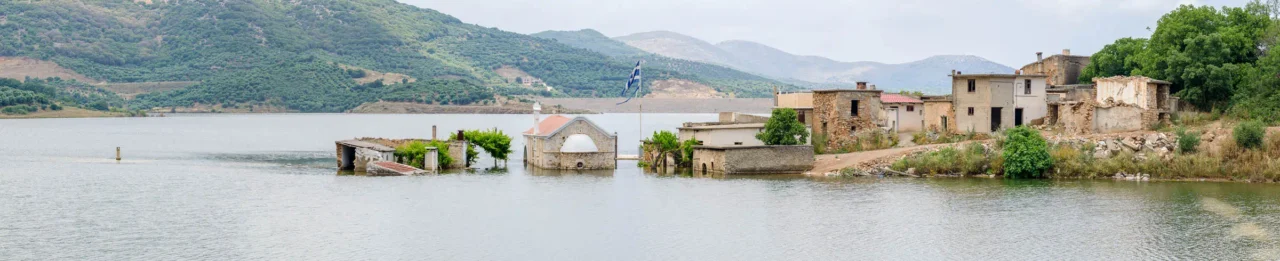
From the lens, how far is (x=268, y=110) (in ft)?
633

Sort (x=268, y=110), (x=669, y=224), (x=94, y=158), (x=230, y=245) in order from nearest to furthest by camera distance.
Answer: (x=230, y=245)
(x=669, y=224)
(x=94, y=158)
(x=268, y=110)

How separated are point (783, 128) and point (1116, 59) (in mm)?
18598

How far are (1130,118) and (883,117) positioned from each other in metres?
9.92

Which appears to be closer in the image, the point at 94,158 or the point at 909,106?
the point at 909,106

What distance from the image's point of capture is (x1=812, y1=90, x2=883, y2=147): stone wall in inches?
2073

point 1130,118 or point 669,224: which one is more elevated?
point 1130,118

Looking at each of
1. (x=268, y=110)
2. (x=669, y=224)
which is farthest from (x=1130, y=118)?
(x=268, y=110)

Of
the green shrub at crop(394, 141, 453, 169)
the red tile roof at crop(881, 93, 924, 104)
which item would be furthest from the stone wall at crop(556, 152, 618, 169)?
the red tile roof at crop(881, 93, 924, 104)

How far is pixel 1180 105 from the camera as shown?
51219 millimetres

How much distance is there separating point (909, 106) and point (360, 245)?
99.6 ft

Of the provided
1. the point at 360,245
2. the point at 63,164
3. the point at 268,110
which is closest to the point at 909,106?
the point at 360,245

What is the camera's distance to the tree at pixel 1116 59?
56.8 m

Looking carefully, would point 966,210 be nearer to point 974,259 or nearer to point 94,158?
point 974,259

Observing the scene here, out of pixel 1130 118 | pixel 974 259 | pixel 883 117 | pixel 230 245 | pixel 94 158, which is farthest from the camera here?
pixel 94 158
